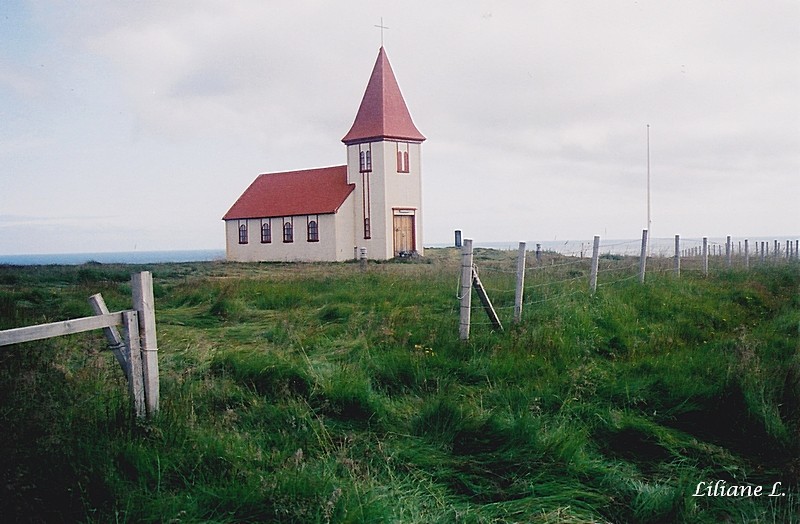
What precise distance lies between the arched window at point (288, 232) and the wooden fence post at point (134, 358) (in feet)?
94.3

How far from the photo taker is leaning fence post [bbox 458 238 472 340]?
8.34 meters

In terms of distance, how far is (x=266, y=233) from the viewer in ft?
114

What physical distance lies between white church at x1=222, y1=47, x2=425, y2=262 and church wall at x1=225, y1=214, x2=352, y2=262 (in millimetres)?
48

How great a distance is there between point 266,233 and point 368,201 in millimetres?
5863

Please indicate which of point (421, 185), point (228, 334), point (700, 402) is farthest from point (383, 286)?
point (421, 185)

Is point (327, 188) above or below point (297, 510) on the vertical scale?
above

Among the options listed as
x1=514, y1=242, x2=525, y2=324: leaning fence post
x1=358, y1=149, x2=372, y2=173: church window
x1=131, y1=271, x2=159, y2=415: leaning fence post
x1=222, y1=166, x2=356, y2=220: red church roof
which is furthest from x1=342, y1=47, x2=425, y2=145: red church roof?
x1=131, y1=271, x2=159, y2=415: leaning fence post

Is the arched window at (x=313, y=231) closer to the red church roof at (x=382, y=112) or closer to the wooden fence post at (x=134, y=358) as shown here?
the red church roof at (x=382, y=112)

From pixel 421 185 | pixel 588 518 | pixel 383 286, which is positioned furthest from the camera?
pixel 421 185

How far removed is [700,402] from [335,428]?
336 centimetres

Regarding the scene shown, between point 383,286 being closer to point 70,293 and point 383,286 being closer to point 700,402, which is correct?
point 70,293

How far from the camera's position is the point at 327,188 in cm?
3406

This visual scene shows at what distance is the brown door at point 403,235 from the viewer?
32.6 metres

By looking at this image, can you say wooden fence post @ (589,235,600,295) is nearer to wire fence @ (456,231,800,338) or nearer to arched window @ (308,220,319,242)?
wire fence @ (456,231,800,338)
